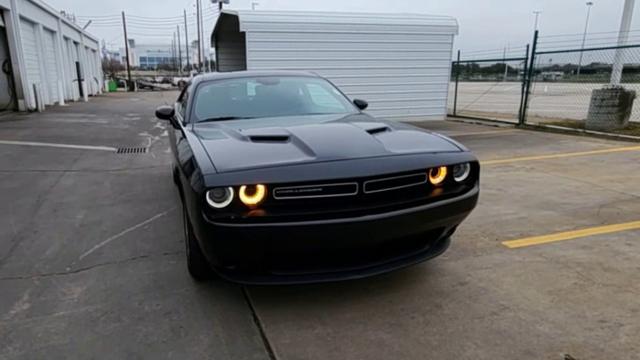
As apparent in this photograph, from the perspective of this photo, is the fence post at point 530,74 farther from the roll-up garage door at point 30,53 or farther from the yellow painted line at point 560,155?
the roll-up garage door at point 30,53

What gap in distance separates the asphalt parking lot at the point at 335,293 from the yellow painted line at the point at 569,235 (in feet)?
0.05

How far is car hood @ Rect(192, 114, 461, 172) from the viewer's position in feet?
8.01

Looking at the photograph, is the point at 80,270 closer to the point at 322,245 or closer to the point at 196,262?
the point at 196,262

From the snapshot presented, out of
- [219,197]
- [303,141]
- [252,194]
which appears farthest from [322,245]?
[303,141]

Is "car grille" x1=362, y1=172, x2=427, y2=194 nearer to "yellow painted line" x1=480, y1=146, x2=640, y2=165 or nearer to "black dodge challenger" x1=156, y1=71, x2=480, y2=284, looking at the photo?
"black dodge challenger" x1=156, y1=71, x2=480, y2=284

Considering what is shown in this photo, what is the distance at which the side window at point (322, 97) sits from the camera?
3977mm

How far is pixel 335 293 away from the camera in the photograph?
2855mm

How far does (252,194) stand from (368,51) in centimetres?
1011

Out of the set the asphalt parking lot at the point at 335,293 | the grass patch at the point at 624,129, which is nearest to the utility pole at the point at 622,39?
the grass patch at the point at 624,129

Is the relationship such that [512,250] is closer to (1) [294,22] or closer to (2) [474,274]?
(2) [474,274]

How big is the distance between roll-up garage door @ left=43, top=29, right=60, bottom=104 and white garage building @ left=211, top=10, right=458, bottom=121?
889 cm

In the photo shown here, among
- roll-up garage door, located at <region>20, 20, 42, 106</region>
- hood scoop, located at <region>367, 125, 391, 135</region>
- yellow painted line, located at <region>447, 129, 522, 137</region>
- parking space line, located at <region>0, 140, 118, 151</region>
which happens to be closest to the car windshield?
hood scoop, located at <region>367, 125, 391, 135</region>

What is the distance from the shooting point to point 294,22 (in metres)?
10.8

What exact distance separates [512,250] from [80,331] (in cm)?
304
